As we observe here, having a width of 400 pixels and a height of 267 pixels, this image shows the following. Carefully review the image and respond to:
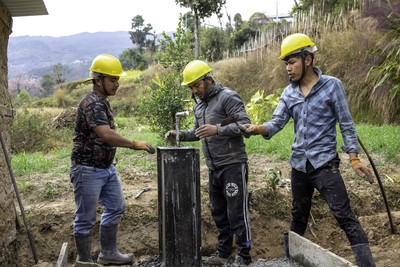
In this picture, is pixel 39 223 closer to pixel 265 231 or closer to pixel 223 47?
pixel 265 231

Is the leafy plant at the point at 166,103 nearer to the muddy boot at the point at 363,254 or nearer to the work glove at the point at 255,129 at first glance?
the work glove at the point at 255,129

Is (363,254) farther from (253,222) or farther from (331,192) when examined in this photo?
(253,222)

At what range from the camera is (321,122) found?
11.6 feet

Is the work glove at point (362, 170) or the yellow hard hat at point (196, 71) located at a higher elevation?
the yellow hard hat at point (196, 71)

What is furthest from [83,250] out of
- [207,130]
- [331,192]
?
[331,192]

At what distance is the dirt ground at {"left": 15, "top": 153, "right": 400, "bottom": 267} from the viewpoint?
15.7ft

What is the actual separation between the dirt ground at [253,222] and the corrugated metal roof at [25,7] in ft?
7.32

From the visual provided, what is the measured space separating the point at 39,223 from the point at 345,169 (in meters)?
4.29

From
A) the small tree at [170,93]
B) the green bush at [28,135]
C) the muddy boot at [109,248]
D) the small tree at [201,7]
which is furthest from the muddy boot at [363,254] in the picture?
the small tree at [201,7]

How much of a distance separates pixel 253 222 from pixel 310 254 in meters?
1.36

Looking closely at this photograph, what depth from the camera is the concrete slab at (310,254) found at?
11.5 ft

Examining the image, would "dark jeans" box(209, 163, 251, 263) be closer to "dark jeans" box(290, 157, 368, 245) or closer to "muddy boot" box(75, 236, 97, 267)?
"dark jeans" box(290, 157, 368, 245)

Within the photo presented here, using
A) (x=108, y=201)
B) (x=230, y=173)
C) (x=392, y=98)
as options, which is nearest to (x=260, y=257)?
(x=230, y=173)

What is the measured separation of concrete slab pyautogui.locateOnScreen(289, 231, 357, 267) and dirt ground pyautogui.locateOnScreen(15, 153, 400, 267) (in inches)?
29.1
